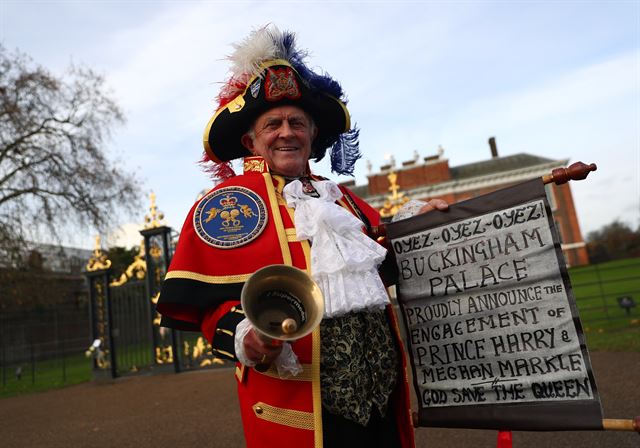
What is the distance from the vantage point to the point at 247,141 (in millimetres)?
2592

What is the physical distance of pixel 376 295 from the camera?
1971mm

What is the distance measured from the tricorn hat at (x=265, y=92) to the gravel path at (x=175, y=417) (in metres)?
3.44

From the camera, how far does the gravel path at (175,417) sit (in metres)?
4.54

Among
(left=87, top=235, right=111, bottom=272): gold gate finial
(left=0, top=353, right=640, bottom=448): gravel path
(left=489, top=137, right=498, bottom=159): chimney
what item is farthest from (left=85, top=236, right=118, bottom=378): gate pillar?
(left=489, top=137, right=498, bottom=159): chimney

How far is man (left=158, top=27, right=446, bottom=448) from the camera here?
74.5 inches

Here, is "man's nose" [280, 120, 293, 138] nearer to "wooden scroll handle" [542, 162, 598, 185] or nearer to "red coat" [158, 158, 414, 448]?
"red coat" [158, 158, 414, 448]

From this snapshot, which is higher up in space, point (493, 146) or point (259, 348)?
point (493, 146)

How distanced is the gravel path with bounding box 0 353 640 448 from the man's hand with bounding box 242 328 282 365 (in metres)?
3.48

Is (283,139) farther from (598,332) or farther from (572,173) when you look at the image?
(598,332)

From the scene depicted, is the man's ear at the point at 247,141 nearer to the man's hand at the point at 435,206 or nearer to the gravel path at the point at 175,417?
the man's hand at the point at 435,206

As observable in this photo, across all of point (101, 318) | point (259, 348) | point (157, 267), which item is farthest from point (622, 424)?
point (101, 318)

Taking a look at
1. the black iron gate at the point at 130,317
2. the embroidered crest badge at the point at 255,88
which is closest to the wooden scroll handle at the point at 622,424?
the embroidered crest badge at the point at 255,88

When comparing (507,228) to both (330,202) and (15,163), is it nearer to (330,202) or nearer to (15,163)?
(330,202)

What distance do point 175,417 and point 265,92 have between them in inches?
220
